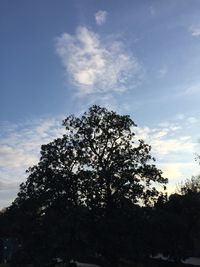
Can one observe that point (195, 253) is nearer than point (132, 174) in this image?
No

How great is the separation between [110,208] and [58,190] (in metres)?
4.51

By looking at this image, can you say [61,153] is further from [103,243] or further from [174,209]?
[174,209]

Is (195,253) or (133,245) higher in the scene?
(195,253)

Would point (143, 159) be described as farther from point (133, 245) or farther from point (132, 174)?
point (133, 245)

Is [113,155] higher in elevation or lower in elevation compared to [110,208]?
higher

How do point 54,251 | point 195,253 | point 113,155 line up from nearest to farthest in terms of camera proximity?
point 54,251
point 113,155
point 195,253

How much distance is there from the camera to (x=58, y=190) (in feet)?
136

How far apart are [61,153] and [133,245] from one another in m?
9.86

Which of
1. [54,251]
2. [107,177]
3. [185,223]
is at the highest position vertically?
[107,177]

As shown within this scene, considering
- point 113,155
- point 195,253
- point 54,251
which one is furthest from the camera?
point 195,253

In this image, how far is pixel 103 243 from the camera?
4041 centimetres

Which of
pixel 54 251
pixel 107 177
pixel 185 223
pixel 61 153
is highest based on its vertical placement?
pixel 61 153

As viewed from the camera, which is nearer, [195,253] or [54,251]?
[54,251]

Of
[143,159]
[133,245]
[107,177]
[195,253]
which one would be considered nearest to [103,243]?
[133,245]
